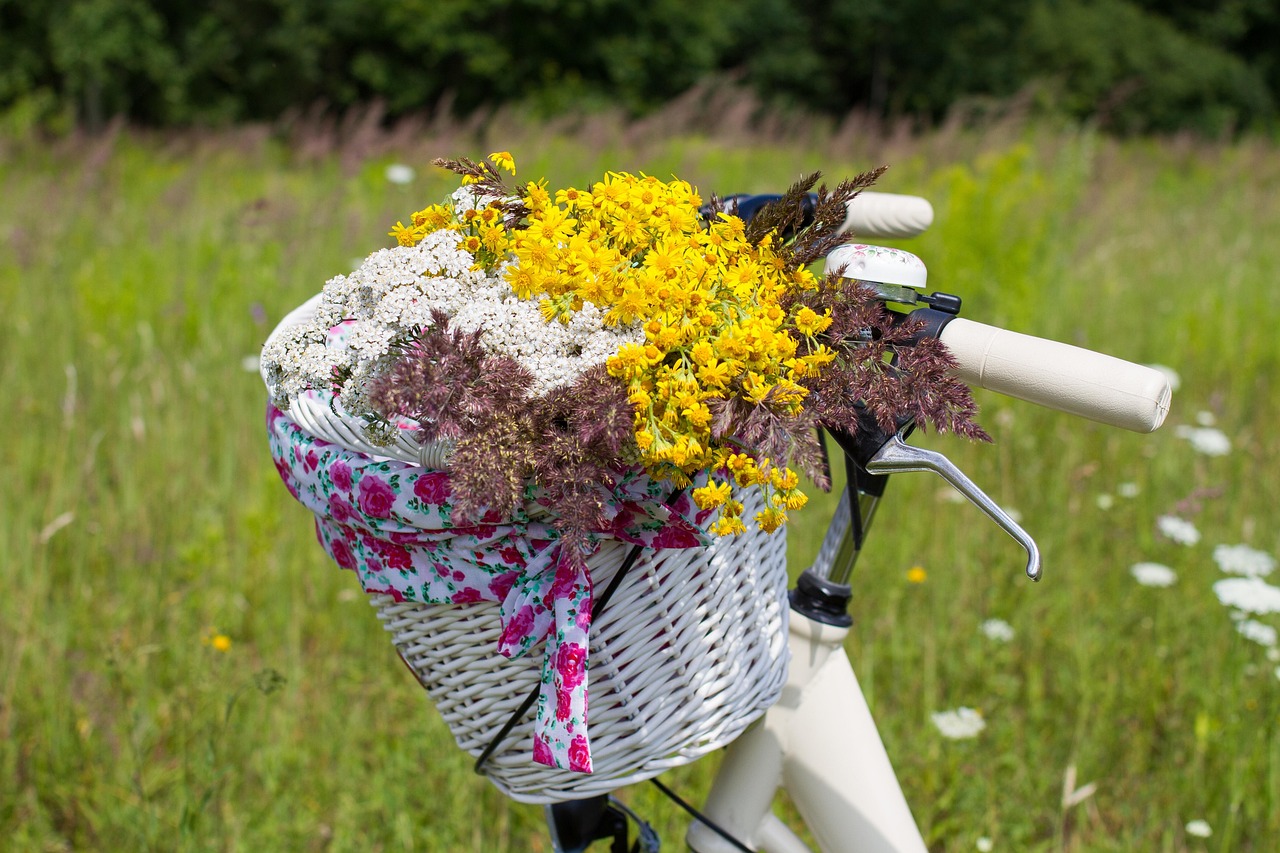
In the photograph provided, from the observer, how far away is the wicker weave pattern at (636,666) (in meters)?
0.82

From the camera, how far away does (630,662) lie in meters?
0.83

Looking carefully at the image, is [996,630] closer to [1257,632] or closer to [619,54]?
[1257,632]

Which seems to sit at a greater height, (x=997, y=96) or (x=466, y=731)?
(x=466, y=731)

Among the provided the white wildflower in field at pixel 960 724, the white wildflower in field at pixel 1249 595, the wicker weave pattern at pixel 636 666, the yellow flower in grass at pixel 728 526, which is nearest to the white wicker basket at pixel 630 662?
the wicker weave pattern at pixel 636 666

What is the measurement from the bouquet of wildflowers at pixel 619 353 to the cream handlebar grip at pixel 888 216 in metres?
0.30

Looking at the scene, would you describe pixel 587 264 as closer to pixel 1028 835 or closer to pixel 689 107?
pixel 1028 835

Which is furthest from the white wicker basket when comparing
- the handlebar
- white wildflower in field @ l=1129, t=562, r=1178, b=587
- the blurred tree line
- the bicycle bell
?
the blurred tree line

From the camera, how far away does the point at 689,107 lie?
5.09m

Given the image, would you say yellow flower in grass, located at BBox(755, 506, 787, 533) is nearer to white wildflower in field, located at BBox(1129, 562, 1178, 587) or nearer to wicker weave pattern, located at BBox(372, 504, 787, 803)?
wicker weave pattern, located at BBox(372, 504, 787, 803)

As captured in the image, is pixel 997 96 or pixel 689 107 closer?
pixel 689 107

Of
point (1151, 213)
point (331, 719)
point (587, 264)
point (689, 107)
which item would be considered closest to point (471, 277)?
point (587, 264)

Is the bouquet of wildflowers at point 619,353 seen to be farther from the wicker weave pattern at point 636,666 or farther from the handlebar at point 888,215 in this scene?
the handlebar at point 888,215

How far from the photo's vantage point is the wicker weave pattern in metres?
0.82

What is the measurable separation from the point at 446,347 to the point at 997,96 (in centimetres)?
2045
